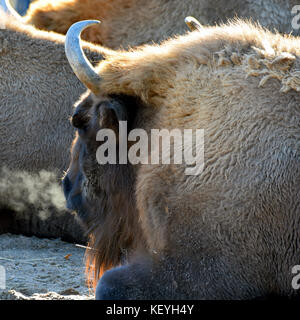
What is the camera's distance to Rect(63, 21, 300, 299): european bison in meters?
2.46

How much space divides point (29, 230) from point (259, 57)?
279 cm

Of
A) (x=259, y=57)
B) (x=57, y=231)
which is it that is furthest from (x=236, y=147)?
(x=57, y=231)

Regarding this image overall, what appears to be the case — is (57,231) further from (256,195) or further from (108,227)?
(256,195)

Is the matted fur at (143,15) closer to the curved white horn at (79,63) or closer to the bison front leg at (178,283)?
the curved white horn at (79,63)

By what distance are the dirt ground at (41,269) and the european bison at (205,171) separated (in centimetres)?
68

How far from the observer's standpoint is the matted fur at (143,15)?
18.8 feet

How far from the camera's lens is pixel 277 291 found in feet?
8.13

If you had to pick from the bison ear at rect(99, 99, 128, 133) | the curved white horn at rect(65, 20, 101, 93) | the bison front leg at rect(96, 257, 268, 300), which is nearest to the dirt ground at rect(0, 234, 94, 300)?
the bison front leg at rect(96, 257, 268, 300)

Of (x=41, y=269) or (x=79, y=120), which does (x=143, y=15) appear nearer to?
(x=41, y=269)

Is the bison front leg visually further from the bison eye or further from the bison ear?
Result: the bison eye

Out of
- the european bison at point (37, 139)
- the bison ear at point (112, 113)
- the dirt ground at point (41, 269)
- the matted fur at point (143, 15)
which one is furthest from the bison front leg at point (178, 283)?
the matted fur at point (143, 15)

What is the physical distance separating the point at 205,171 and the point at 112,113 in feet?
1.76

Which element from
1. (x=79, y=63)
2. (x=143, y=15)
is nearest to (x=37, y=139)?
(x=143, y=15)

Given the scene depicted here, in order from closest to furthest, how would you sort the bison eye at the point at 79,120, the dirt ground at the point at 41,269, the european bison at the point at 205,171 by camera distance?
the european bison at the point at 205,171
the bison eye at the point at 79,120
the dirt ground at the point at 41,269
